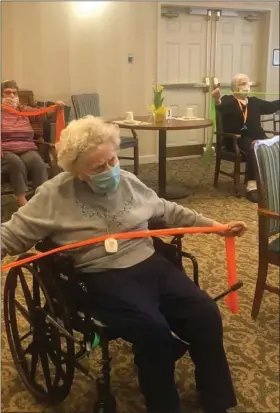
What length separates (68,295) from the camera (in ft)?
3.72

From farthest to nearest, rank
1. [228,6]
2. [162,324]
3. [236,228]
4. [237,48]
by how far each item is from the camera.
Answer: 1. [237,48]
2. [228,6]
3. [236,228]
4. [162,324]

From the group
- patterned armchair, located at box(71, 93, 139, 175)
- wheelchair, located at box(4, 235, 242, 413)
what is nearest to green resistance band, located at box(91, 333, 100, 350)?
wheelchair, located at box(4, 235, 242, 413)

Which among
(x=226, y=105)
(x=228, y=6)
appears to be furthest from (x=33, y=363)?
(x=228, y=6)

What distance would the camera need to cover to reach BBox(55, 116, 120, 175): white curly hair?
1154mm

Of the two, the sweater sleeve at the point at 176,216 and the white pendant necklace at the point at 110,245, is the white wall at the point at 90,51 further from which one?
the white pendant necklace at the point at 110,245

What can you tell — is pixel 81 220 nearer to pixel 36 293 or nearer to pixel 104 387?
pixel 36 293

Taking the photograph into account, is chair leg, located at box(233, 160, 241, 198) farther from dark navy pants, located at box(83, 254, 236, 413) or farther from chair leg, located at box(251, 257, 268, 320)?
dark navy pants, located at box(83, 254, 236, 413)

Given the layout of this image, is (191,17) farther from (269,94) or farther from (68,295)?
(68,295)

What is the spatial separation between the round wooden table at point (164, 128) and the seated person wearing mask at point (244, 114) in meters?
0.08

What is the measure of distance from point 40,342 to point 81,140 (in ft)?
1.81

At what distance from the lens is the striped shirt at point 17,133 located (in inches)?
64.1

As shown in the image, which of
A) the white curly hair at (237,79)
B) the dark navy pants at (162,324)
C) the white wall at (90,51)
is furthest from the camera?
the white curly hair at (237,79)

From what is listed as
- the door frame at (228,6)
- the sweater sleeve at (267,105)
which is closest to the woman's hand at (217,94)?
the sweater sleeve at (267,105)

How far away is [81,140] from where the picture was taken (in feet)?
3.78
